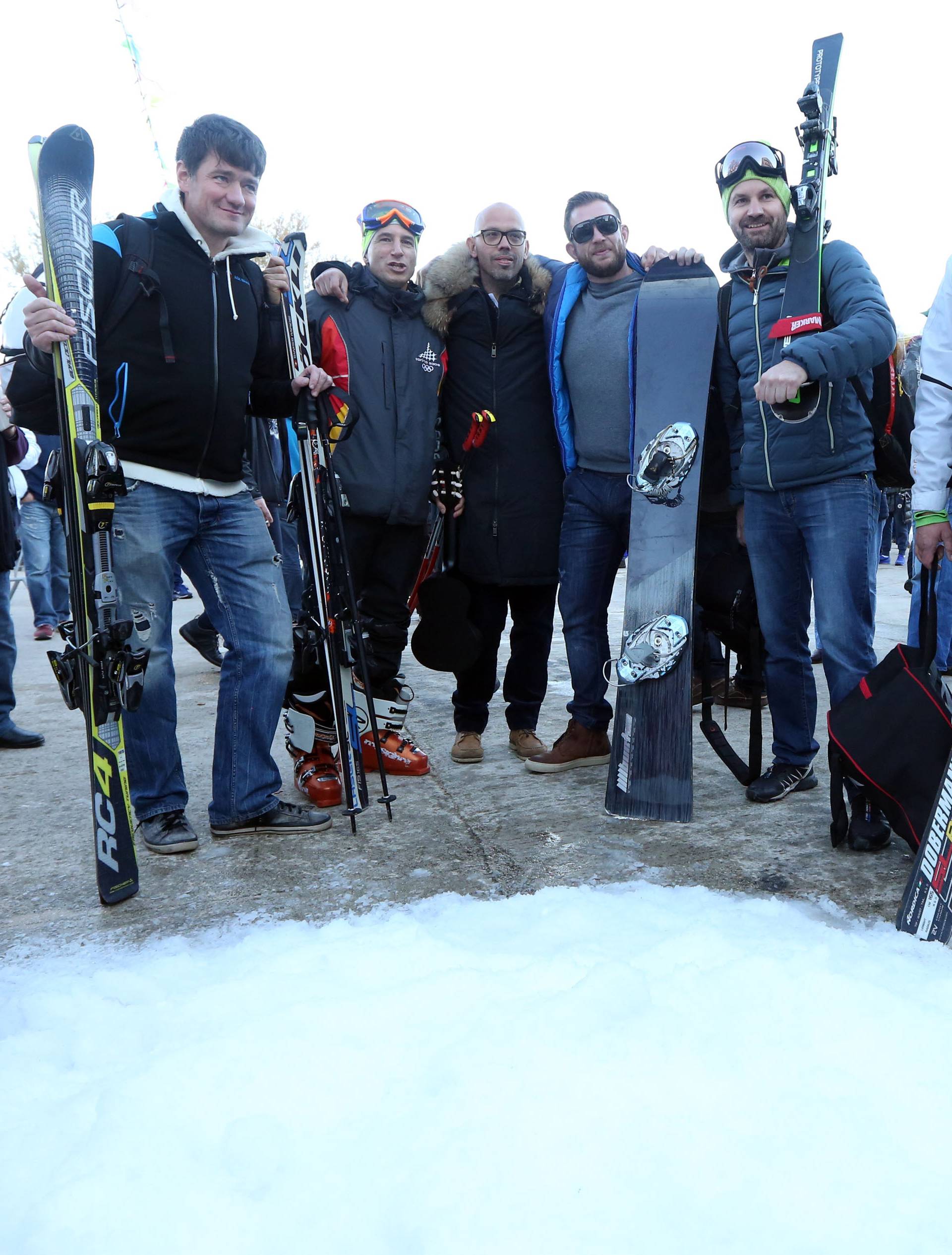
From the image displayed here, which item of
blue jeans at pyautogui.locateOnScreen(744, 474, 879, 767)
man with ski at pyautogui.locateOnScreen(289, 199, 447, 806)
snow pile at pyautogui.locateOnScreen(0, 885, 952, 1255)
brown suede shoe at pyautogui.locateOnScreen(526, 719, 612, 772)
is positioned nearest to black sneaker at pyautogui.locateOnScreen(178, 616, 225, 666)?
man with ski at pyautogui.locateOnScreen(289, 199, 447, 806)

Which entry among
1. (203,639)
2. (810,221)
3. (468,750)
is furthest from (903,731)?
(203,639)

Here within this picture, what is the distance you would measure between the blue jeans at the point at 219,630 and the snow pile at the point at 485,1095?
0.76 metres

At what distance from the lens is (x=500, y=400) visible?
11.3 ft

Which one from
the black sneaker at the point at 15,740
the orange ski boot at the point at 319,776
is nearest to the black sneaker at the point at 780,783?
the orange ski boot at the point at 319,776

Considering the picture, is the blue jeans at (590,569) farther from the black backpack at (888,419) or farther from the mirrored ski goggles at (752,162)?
the mirrored ski goggles at (752,162)

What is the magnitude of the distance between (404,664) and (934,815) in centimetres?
392

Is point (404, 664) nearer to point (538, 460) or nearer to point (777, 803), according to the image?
point (538, 460)

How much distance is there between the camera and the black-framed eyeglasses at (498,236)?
11.0ft

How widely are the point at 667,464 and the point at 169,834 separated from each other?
1923 millimetres

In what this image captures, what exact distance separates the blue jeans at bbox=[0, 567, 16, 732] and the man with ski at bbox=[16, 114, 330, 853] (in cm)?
165

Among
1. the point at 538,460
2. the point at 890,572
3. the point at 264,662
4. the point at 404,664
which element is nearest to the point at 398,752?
the point at 264,662

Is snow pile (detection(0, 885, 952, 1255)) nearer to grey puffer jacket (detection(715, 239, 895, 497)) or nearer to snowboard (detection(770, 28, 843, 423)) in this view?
grey puffer jacket (detection(715, 239, 895, 497))

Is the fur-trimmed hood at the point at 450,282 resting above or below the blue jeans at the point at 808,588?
above

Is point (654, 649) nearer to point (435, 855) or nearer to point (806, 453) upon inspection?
point (806, 453)
